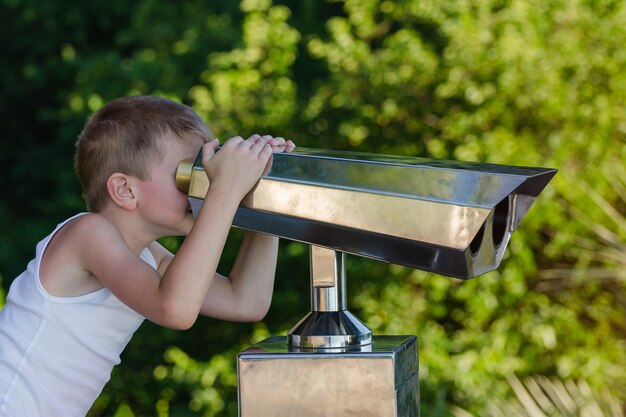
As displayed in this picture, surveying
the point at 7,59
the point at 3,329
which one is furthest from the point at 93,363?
the point at 7,59

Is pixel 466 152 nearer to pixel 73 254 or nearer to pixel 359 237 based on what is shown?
pixel 73 254

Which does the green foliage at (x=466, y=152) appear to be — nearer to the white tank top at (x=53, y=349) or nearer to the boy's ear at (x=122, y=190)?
the white tank top at (x=53, y=349)

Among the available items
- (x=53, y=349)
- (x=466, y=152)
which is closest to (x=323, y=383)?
(x=53, y=349)

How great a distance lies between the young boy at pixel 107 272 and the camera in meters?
1.37

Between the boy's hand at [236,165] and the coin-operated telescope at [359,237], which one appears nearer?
the coin-operated telescope at [359,237]

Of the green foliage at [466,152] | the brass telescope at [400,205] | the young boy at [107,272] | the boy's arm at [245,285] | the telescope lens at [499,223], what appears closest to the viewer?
the brass telescope at [400,205]

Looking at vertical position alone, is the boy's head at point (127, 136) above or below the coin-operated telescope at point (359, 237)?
above

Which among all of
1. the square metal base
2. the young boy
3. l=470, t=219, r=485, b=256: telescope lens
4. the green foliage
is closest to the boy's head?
the young boy

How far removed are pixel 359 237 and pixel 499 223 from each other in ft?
0.59

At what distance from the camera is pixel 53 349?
1466 millimetres

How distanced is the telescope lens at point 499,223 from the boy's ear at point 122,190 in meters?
0.52

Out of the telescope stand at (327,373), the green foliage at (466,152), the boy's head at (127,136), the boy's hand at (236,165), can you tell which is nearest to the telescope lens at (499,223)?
the telescope stand at (327,373)

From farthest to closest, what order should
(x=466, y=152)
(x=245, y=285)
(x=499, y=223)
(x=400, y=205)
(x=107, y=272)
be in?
(x=466, y=152) < (x=245, y=285) < (x=107, y=272) < (x=499, y=223) < (x=400, y=205)

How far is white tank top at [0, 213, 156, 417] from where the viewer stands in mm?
1466
